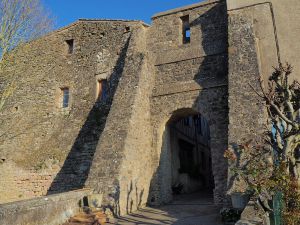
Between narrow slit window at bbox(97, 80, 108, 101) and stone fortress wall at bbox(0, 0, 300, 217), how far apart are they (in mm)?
164

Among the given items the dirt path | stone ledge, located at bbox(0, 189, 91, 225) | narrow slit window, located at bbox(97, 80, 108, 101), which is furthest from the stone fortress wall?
stone ledge, located at bbox(0, 189, 91, 225)

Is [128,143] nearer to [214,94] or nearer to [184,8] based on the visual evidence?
[214,94]

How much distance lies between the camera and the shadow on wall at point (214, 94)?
1027 cm

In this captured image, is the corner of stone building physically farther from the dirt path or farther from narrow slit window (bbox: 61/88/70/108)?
narrow slit window (bbox: 61/88/70/108)

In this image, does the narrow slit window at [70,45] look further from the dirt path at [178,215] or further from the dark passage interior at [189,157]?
the dirt path at [178,215]

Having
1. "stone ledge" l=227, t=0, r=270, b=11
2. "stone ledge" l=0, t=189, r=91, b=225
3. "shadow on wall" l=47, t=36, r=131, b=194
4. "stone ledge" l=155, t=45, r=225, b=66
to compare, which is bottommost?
"stone ledge" l=0, t=189, r=91, b=225

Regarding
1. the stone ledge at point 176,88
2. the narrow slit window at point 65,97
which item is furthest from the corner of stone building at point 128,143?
the narrow slit window at point 65,97

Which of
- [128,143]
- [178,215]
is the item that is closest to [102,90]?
[128,143]

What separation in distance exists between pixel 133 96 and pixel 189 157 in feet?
25.6

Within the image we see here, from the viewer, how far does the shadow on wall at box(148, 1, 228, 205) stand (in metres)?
10.3

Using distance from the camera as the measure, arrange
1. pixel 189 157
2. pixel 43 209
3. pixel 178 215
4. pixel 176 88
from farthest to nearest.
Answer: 1. pixel 189 157
2. pixel 176 88
3. pixel 178 215
4. pixel 43 209

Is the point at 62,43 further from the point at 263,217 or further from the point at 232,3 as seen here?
the point at 263,217

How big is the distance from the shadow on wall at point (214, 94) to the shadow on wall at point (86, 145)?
115 inches

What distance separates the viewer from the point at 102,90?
13516mm
